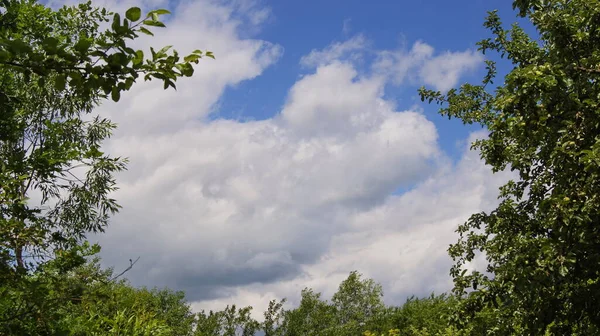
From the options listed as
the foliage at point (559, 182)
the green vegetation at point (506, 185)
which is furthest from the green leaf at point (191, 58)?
the foliage at point (559, 182)

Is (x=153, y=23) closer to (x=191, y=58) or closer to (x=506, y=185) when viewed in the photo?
(x=191, y=58)

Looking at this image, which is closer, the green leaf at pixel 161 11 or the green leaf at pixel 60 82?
the green leaf at pixel 161 11

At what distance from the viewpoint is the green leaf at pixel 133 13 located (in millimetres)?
2707

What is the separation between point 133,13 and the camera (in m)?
2.71

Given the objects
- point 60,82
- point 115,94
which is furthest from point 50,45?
point 115,94

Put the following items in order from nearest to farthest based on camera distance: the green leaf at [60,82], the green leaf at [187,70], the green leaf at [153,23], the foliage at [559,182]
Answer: the green leaf at [153,23], the green leaf at [60,82], the green leaf at [187,70], the foliage at [559,182]

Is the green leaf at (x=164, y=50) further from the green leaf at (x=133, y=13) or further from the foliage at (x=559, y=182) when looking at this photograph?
the foliage at (x=559, y=182)

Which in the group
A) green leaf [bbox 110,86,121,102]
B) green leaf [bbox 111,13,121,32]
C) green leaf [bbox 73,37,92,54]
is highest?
green leaf [bbox 111,13,121,32]

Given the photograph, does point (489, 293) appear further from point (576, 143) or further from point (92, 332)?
point (92, 332)

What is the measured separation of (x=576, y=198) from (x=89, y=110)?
21139 mm

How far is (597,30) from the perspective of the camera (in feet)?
26.0

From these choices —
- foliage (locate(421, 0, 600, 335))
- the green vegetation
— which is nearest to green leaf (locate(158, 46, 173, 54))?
the green vegetation

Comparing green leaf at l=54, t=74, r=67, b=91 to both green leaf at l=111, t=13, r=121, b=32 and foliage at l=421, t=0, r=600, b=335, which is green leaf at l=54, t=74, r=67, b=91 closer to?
green leaf at l=111, t=13, r=121, b=32

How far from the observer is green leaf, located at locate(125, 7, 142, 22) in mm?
2707
